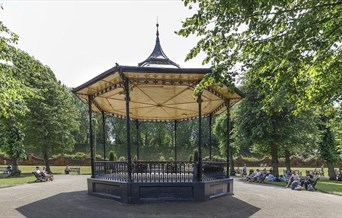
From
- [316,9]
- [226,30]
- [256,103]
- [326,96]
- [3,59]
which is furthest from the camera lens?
[256,103]

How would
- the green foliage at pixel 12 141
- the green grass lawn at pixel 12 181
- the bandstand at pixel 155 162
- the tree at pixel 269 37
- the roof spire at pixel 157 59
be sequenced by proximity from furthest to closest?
the green foliage at pixel 12 141
the green grass lawn at pixel 12 181
the roof spire at pixel 157 59
the bandstand at pixel 155 162
the tree at pixel 269 37

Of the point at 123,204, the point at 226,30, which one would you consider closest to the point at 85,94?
the point at 123,204

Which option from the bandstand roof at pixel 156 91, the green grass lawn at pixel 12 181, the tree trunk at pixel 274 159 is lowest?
the green grass lawn at pixel 12 181

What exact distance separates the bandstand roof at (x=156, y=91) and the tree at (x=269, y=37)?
8.67 ft

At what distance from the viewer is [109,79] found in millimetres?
13375

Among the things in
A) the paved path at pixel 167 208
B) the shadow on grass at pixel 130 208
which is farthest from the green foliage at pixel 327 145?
the shadow on grass at pixel 130 208

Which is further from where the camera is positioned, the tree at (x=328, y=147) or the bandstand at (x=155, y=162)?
the tree at (x=328, y=147)

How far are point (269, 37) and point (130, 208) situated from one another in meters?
7.68

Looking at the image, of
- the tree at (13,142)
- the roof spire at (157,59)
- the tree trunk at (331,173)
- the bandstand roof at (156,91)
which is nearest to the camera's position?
the bandstand roof at (156,91)

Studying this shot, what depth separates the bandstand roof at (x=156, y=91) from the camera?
1238 centimetres

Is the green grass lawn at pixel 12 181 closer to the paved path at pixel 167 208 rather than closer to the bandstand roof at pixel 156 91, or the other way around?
the bandstand roof at pixel 156 91

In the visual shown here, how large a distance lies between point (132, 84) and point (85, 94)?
3.48 m

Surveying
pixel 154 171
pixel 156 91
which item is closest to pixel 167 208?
pixel 154 171

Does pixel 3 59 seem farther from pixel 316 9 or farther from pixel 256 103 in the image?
pixel 256 103
